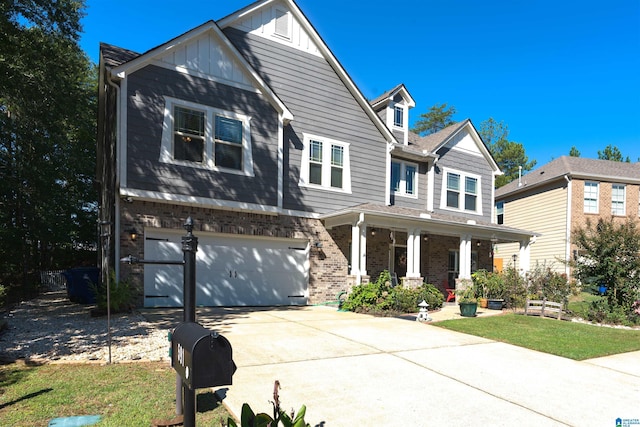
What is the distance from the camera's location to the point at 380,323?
9.74 metres

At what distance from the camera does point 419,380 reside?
5.18m

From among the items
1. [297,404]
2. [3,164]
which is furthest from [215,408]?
[3,164]

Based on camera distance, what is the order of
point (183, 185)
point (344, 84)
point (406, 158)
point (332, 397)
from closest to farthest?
point (332, 397), point (183, 185), point (344, 84), point (406, 158)

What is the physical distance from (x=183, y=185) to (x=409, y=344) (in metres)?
7.24

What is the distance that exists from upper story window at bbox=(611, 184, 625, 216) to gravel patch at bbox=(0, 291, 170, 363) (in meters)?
25.0

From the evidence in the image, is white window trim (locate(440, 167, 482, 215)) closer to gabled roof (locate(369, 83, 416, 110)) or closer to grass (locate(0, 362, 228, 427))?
gabled roof (locate(369, 83, 416, 110))

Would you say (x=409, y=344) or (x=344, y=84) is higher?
(x=344, y=84)

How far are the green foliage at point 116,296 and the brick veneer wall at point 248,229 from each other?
1.83ft

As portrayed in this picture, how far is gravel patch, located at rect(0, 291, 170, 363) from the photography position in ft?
19.1

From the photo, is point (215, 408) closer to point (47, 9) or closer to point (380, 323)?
point (380, 323)

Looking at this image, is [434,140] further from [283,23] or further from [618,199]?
[618,199]

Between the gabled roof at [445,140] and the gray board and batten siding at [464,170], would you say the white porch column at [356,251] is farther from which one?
the gabled roof at [445,140]

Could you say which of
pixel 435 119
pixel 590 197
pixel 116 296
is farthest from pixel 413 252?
pixel 435 119

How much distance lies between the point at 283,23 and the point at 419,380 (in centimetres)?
1226
